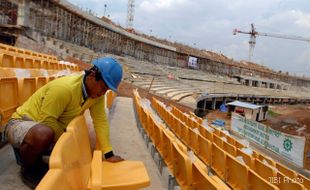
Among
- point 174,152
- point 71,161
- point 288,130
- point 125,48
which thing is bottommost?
point 288,130

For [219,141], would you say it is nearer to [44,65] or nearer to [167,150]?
[167,150]

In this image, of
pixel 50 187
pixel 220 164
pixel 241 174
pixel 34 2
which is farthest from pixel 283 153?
pixel 34 2

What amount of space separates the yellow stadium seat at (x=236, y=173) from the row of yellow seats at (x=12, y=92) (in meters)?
3.13

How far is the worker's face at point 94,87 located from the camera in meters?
3.11

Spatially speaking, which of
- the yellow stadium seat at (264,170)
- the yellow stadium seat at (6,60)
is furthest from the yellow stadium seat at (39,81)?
the yellow stadium seat at (264,170)

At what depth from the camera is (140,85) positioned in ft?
95.0

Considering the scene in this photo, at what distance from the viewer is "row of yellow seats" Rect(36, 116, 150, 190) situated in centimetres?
171

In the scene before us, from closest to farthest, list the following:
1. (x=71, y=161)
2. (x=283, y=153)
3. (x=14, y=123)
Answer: (x=71, y=161) < (x=14, y=123) < (x=283, y=153)

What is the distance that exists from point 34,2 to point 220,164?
94.8ft

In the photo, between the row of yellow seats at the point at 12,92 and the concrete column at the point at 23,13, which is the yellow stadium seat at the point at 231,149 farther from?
the concrete column at the point at 23,13

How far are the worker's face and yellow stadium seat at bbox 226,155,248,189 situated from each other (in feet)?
8.33

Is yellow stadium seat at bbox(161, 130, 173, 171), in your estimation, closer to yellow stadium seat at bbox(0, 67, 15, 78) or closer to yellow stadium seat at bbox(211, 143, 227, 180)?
yellow stadium seat at bbox(211, 143, 227, 180)

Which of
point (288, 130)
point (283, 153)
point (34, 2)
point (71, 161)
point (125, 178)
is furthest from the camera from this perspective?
point (34, 2)

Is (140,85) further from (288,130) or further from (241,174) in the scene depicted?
(241,174)
